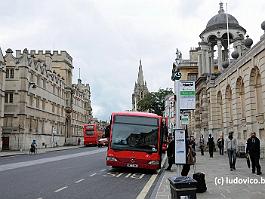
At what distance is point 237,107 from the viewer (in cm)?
3094

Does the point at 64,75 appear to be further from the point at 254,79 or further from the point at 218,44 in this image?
the point at 254,79

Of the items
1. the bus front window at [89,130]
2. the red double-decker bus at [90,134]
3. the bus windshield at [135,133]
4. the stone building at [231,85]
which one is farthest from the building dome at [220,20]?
the red double-decker bus at [90,134]

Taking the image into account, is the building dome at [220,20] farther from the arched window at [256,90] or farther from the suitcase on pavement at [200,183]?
the suitcase on pavement at [200,183]

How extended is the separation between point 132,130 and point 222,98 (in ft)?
61.7

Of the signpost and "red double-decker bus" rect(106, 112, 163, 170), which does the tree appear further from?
the signpost

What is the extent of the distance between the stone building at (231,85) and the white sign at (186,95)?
15.1 meters

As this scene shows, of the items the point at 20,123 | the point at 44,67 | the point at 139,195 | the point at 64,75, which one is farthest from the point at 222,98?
the point at 64,75

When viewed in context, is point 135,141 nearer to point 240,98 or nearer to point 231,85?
point 240,98

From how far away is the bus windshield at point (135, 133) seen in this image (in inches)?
755

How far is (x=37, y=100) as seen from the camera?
61469 mm

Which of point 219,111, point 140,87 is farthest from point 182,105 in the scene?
point 140,87

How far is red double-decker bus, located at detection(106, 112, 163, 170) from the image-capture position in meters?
18.8

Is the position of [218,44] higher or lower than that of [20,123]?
higher

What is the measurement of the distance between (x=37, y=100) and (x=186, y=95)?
54.2m
